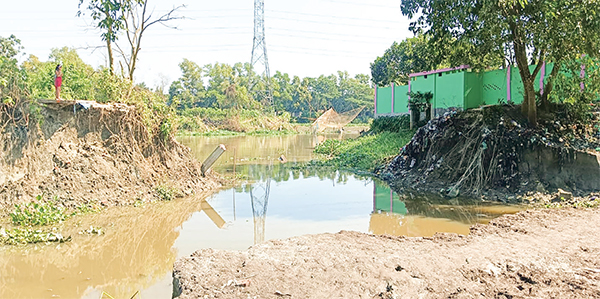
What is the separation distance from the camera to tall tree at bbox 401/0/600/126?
10.1 m

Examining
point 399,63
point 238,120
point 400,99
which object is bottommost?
point 238,120

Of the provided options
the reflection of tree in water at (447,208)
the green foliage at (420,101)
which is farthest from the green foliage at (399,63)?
the reflection of tree in water at (447,208)

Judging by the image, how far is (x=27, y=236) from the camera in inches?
288

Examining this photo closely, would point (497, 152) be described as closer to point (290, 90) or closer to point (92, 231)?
point (92, 231)

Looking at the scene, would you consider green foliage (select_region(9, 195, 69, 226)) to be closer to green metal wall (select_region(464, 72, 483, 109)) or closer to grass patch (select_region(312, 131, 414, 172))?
grass patch (select_region(312, 131, 414, 172))

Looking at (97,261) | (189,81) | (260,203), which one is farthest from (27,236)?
(189,81)

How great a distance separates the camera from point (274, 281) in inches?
199

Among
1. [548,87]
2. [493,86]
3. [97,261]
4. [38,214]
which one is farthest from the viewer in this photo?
[493,86]

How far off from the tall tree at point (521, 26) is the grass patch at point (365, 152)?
5422 millimetres

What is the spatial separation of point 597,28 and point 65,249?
1082cm

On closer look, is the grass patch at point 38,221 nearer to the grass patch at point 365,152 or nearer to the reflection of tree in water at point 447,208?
the reflection of tree in water at point 447,208

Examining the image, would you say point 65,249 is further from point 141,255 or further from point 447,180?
point 447,180

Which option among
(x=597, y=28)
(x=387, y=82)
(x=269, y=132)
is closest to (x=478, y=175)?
(x=597, y=28)

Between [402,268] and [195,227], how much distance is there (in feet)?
15.3
